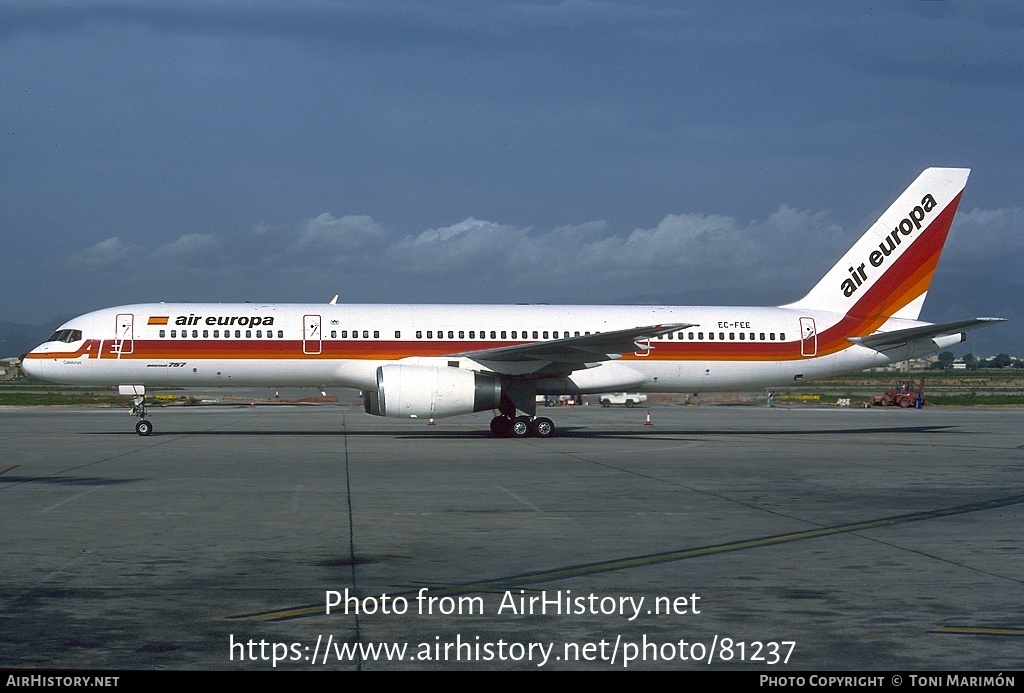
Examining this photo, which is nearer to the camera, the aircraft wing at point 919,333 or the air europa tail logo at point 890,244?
the aircraft wing at point 919,333

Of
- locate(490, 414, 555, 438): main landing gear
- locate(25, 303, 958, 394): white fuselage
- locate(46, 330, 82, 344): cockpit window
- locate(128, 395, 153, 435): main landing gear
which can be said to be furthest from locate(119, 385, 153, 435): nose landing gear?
locate(490, 414, 555, 438): main landing gear

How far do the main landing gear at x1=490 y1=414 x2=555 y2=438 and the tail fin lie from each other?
29.9 feet

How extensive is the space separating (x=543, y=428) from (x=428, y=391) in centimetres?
419

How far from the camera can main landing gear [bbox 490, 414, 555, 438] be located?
28.5 m

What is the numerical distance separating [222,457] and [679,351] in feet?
45.6

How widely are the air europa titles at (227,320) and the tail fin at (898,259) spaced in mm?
15868

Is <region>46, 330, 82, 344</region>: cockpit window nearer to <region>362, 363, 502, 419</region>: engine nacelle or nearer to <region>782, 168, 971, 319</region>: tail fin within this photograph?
<region>362, 363, 502, 419</region>: engine nacelle

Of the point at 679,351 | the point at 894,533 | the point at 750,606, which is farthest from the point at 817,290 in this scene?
the point at 750,606

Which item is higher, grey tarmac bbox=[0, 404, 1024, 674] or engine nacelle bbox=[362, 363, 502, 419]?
engine nacelle bbox=[362, 363, 502, 419]

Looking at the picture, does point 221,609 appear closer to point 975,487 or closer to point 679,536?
point 679,536

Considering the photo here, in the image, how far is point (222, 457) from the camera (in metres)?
21.3

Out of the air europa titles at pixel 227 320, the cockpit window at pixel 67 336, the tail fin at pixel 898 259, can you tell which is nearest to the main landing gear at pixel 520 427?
the air europa titles at pixel 227 320

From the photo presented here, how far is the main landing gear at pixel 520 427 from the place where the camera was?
93.5 feet

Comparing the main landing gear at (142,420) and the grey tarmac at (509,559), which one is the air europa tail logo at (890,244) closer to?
the grey tarmac at (509,559)
